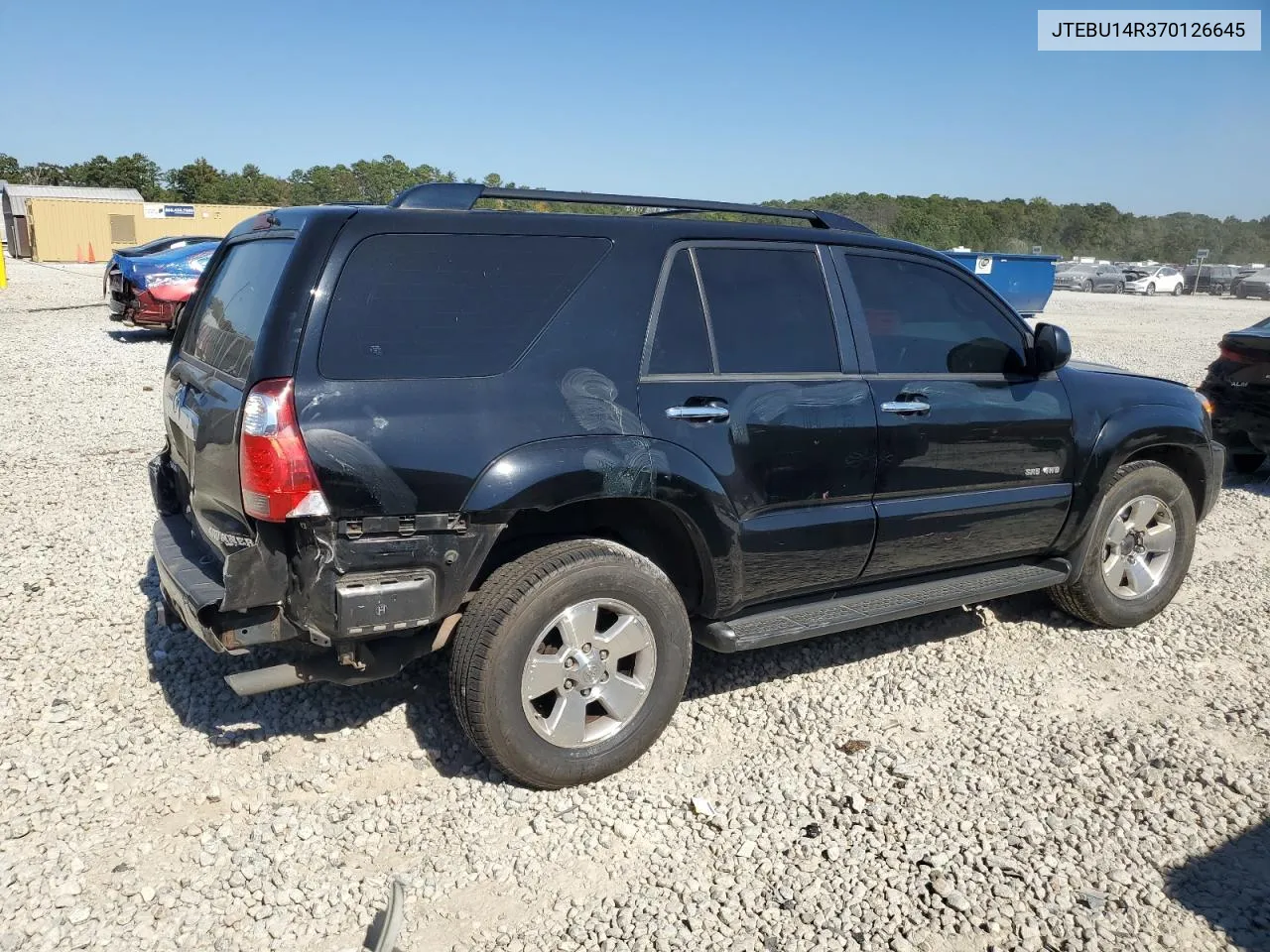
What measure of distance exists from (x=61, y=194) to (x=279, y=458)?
56.3 meters

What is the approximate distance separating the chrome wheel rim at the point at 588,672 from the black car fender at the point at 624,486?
14.7 inches

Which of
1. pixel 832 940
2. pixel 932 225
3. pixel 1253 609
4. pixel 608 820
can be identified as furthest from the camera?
pixel 932 225

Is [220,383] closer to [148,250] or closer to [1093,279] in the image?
[148,250]

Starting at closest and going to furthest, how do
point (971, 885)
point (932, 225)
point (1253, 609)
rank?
point (971, 885) < point (1253, 609) < point (932, 225)

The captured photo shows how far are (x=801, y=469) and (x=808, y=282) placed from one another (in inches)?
31.5

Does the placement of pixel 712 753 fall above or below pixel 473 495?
below

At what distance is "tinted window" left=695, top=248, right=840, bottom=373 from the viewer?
365cm

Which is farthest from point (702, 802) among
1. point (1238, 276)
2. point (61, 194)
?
point (61, 194)

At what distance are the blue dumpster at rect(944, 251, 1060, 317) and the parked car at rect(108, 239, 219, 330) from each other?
17278 mm

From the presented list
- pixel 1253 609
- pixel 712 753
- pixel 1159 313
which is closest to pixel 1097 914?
pixel 712 753

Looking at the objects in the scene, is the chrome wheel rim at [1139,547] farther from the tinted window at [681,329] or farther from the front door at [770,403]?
the tinted window at [681,329]

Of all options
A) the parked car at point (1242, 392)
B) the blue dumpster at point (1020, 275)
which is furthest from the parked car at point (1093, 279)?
the parked car at point (1242, 392)

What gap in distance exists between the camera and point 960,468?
163 inches

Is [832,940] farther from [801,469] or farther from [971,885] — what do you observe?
[801,469]
